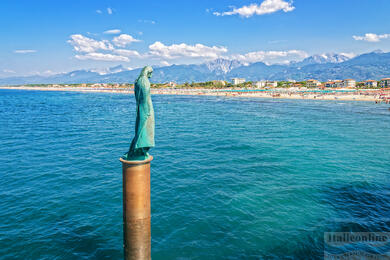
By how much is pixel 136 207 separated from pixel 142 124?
241 centimetres

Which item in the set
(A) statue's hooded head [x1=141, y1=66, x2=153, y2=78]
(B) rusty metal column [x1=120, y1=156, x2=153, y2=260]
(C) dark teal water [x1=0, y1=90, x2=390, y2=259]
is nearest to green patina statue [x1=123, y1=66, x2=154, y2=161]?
(A) statue's hooded head [x1=141, y1=66, x2=153, y2=78]

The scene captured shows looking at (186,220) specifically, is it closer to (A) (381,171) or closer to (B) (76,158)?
(B) (76,158)

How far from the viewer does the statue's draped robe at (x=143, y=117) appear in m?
6.87

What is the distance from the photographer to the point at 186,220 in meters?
11.7

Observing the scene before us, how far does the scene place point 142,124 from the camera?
23.2 feet

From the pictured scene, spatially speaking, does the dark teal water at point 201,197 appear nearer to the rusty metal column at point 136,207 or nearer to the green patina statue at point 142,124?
the rusty metal column at point 136,207

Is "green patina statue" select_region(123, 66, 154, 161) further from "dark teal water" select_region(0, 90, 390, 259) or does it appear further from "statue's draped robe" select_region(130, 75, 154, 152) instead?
"dark teal water" select_region(0, 90, 390, 259)

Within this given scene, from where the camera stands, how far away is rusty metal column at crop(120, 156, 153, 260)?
6730mm

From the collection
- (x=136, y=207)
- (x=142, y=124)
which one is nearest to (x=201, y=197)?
(x=136, y=207)

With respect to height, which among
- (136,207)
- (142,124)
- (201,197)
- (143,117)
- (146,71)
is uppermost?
(146,71)

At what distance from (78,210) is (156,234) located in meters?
4.68

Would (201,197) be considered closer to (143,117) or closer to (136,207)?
(136,207)

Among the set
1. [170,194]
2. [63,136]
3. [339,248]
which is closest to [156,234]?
[170,194]

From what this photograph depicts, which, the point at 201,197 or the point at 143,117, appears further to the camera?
the point at 201,197
